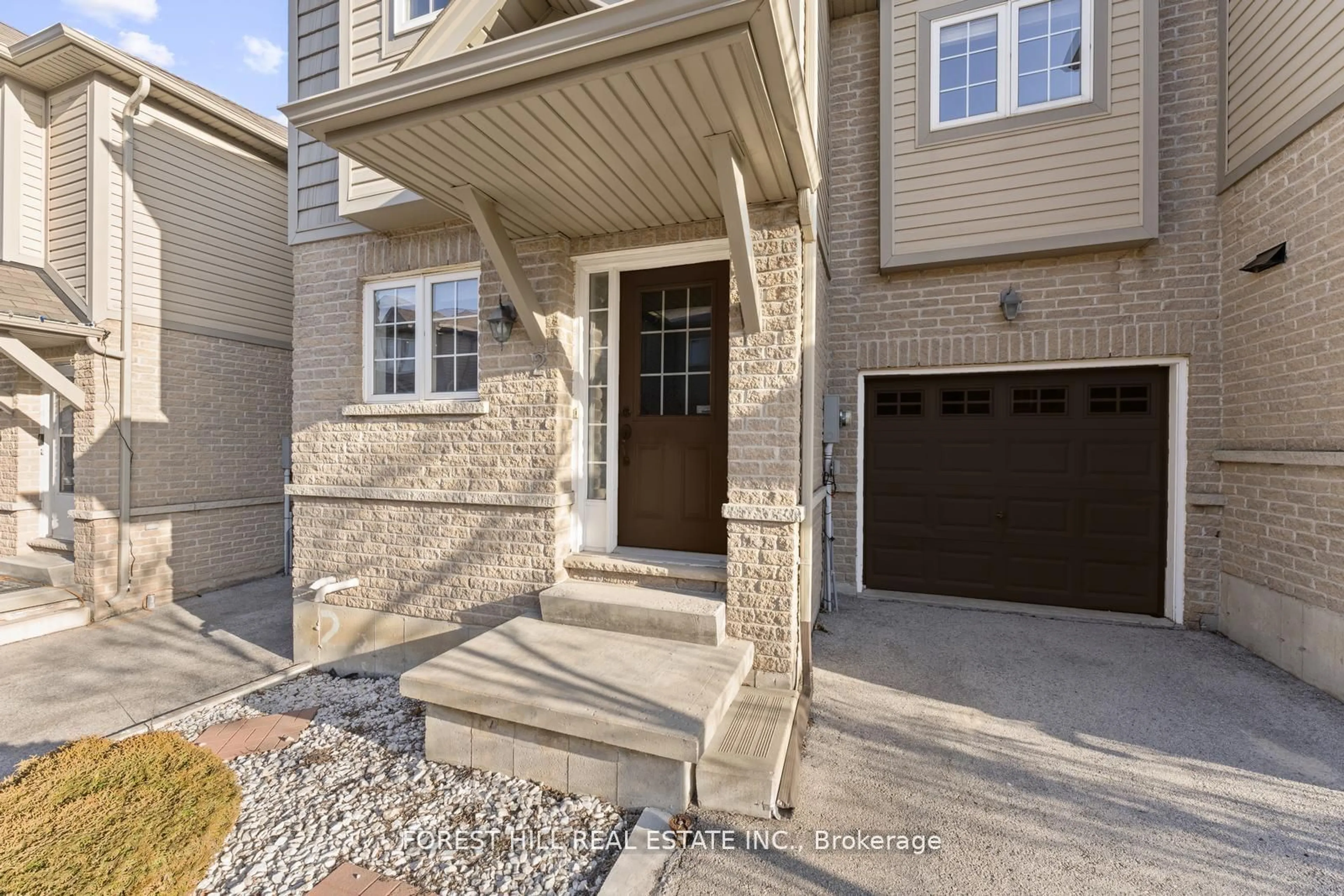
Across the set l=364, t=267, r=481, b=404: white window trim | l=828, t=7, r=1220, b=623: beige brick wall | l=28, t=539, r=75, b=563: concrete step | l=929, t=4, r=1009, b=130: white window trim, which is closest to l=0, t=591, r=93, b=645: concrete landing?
l=28, t=539, r=75, b=563: concrete step

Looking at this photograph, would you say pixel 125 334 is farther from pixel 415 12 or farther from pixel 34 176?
pixel 415 12

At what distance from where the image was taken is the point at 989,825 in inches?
90.7

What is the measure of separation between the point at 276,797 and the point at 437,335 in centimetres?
310

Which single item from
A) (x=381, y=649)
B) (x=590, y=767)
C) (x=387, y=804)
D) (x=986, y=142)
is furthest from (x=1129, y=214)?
(x=381, y=649)

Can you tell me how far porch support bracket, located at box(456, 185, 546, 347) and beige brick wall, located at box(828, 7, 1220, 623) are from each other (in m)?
2.93

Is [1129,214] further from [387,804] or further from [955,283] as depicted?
[387,804]

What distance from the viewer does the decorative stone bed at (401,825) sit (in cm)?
218

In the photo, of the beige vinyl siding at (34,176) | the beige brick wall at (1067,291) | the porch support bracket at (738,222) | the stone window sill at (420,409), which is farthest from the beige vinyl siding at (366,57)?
the beige vinyl siding at (34,176)

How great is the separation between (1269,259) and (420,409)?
611 cm

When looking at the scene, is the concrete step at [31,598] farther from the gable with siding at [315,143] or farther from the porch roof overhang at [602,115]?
the porch roof overhang at [602,115]

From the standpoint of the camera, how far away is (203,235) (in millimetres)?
6492

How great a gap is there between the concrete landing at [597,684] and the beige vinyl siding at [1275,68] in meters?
5.05

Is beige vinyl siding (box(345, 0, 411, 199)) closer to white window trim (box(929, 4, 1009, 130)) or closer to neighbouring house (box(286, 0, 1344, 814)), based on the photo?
neighbouring house (box(286, 0, 1344, 814))

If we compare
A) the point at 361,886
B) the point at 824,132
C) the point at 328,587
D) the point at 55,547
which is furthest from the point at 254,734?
the point at 824,132
